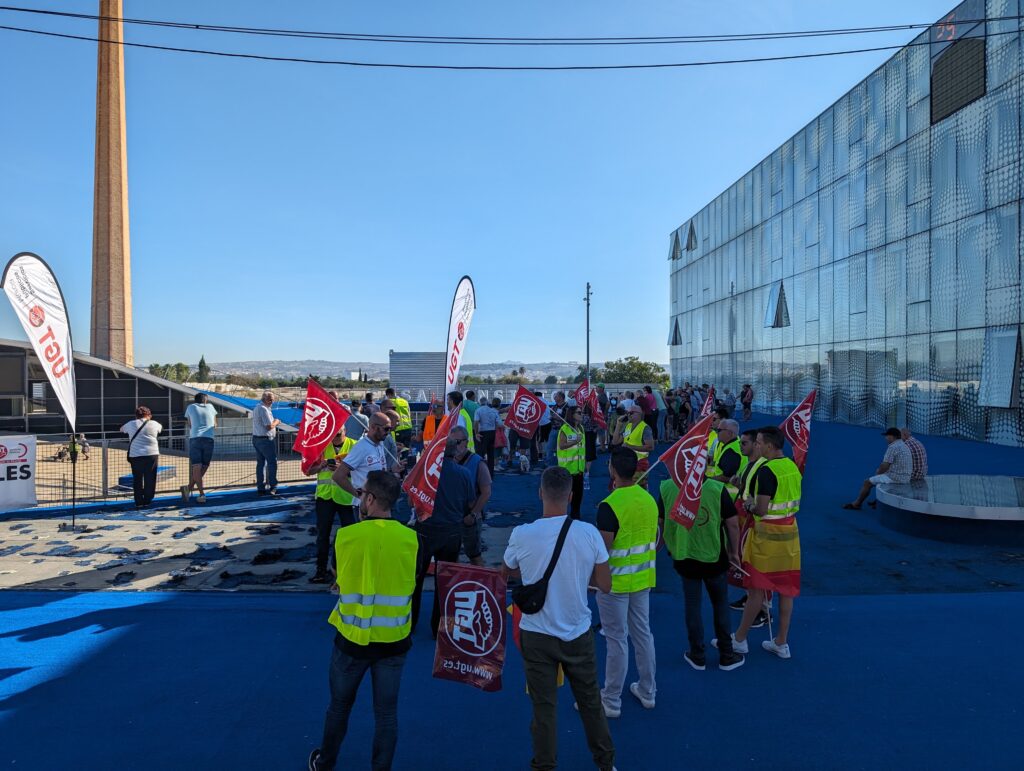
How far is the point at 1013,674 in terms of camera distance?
5.18 metres

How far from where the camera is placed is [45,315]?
9906mm

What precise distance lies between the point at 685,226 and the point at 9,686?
160 ft

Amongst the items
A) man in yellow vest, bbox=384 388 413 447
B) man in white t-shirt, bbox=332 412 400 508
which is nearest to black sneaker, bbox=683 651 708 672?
man in white t-shirt, bbox=332 412 400 508

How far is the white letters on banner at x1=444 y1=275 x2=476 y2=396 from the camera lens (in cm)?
978

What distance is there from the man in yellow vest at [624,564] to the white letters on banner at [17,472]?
10.8 metres

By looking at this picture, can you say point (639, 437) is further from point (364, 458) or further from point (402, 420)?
point (402, 420)

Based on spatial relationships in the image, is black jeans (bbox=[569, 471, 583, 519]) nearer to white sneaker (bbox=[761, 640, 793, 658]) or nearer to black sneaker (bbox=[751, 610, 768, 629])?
black sneaker (bbox=[751, 610, 768, 629])

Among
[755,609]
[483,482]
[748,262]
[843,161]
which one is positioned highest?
[843,161]

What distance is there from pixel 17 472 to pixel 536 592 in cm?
1115

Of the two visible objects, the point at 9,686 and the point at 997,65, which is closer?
the point at 9,686

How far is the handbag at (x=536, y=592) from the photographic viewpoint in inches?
141

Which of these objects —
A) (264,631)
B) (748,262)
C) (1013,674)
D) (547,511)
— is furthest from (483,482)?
(748,262)

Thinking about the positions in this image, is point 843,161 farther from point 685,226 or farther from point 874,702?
point 874,702

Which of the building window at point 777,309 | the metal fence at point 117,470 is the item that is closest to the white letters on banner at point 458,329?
the metal fence at point 117,470
